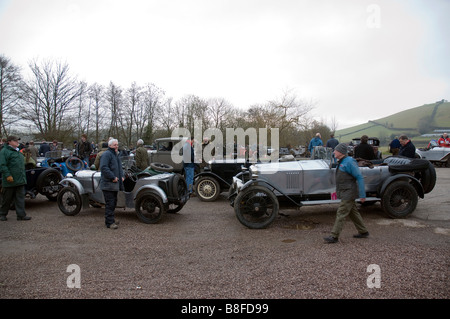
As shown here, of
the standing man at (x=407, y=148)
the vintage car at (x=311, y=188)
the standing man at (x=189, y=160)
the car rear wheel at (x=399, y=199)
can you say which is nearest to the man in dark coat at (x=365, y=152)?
the standing man at (x=407, y=148)

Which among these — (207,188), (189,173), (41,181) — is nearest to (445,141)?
(207,188)

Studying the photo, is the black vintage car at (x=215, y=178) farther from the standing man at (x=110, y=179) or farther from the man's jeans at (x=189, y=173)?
the standing man at (x=110, y=179)

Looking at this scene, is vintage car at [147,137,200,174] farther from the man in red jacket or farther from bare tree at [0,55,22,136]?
bare tree at [0,55,22,136]

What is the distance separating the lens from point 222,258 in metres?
4.00

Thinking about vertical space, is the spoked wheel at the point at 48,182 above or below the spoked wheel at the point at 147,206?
above

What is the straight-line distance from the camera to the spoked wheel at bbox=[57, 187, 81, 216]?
21.5ft

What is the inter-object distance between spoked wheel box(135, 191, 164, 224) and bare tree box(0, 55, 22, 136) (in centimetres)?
2938

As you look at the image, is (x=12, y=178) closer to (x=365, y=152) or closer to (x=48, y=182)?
(x=48, y=182)

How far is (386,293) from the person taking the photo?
9.49ft

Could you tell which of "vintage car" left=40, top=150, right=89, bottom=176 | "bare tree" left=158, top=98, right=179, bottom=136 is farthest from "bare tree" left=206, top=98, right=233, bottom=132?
"vintage car" left=40, top=150, right=89, bottom=176

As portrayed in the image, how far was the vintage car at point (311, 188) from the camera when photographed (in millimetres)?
5484

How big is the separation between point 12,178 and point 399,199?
8.15 meters
